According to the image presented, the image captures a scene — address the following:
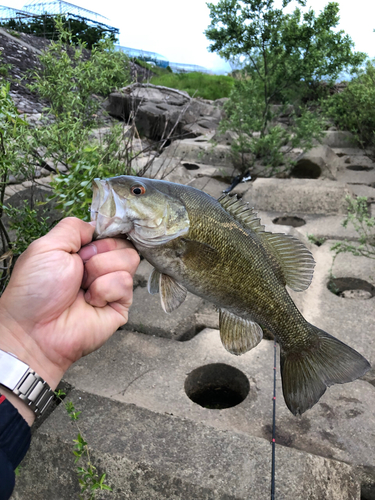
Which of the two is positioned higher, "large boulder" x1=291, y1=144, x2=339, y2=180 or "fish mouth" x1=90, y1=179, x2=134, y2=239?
"fish mouth" x1=90, y1=179, x2=134, y2=239

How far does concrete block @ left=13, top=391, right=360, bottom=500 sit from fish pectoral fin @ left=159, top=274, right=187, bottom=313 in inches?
51.9

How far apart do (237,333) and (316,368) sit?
407 mm

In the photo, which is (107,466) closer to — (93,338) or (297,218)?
(93,338)

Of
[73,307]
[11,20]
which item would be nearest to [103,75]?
[73,307]

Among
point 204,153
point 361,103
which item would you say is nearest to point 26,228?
point 204,153

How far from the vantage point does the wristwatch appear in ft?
5.08

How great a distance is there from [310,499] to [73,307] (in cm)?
167

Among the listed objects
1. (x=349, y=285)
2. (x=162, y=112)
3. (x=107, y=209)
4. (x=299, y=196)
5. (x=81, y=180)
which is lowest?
(x=349, y=285)

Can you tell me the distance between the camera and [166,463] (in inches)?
92.4

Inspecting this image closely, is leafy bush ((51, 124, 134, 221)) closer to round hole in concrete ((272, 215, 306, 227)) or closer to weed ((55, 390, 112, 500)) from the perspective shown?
weed ((55, 390, 112, 500))

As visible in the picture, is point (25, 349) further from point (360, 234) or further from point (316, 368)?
point (360, 234)

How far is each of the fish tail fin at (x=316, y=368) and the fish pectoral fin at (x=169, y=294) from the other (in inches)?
23.4

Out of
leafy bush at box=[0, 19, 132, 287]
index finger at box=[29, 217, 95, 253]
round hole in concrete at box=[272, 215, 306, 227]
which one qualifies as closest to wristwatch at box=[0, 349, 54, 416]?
index finger at box=[29, 217, 95, 253]

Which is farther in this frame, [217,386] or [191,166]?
[191,166]
